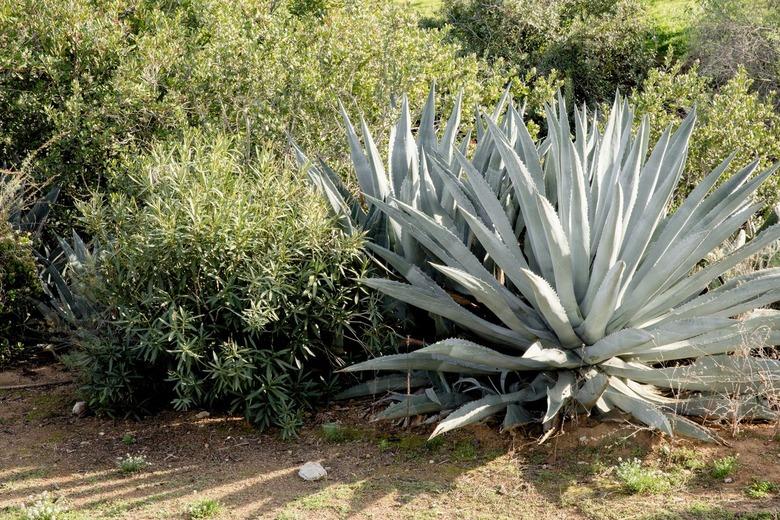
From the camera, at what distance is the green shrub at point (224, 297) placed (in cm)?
A: 522

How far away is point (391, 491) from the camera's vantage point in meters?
4.70

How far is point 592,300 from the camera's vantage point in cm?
497

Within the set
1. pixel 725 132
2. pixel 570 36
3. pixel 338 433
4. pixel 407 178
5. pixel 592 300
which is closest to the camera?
pixel 592 300

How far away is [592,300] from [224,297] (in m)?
2.06

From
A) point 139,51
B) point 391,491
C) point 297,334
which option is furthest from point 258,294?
point 139,51

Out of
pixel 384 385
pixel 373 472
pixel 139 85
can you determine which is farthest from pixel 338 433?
pixel 139 85

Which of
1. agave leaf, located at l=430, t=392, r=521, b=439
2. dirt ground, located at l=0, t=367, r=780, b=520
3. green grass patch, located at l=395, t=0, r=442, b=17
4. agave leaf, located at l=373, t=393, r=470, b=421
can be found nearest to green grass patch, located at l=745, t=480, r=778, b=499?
dirt ground, located at l=0, t=367, r=780, b=520

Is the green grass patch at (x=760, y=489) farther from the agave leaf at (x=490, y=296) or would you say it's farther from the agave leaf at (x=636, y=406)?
the agave leaf at (x=490, y=296)

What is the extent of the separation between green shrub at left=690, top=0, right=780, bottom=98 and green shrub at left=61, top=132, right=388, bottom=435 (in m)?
9.52

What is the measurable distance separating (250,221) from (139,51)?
10.7 ft

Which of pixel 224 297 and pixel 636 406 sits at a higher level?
pixel 224 297

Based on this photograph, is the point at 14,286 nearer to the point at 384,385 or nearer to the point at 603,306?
the point at 384,385

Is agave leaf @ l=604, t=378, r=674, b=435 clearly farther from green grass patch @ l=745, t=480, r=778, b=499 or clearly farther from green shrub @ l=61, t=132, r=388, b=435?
green shrub @ l=61, t=132, r=388, b=435

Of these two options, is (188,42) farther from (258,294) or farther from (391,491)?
(391,491)
